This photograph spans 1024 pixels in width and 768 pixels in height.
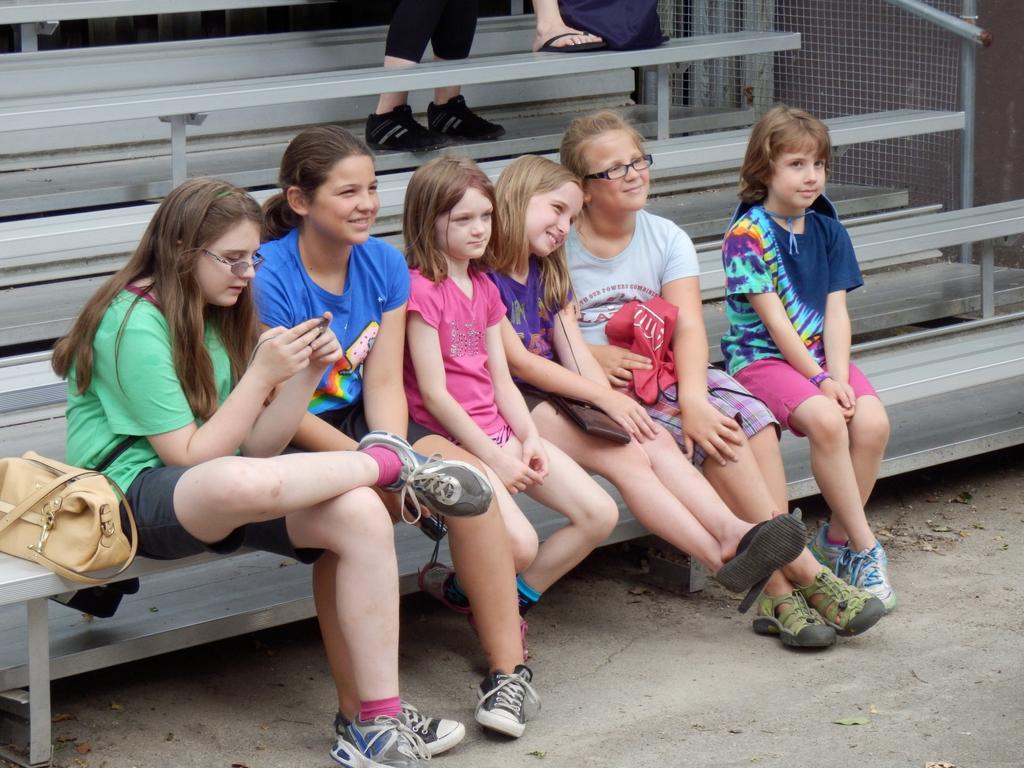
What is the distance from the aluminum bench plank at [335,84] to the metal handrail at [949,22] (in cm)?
43

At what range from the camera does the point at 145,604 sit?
10.5 feet

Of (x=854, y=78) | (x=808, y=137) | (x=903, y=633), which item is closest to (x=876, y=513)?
(x=903, y=633)

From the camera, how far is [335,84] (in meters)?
4.44

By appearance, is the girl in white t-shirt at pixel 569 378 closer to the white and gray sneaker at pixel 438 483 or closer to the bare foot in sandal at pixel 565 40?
the white and gray sneaker at pixel 438 483

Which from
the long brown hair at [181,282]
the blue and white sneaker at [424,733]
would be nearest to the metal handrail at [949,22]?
the long brown hair at [181,282]

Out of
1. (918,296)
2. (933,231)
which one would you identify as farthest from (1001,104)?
(933,231)

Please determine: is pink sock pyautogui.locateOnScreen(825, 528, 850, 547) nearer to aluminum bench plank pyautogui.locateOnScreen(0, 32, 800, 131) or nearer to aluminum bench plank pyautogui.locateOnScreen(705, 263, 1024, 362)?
aluminum bench plank pyautogui.locateOnScreen(705, 263, 1024, 362)

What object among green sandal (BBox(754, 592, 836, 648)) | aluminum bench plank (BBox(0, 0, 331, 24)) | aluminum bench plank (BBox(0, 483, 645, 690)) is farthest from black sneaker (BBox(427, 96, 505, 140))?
green sandal (BBox(754, 592, 836, 648))

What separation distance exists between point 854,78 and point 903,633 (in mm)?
3598

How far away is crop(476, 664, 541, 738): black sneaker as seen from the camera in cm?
292

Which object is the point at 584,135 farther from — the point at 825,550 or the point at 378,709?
Result: the point at 378,709

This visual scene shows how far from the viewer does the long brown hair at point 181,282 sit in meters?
2.77

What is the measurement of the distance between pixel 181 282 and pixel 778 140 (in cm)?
166

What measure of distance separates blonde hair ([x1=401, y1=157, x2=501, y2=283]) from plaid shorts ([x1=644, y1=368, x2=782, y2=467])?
66 cm
